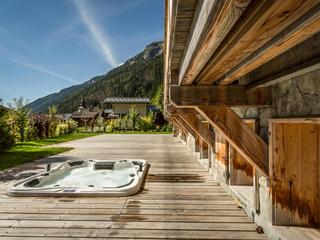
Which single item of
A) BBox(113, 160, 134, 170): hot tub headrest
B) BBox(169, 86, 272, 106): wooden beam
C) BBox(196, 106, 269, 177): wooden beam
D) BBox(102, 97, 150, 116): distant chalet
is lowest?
BBox(113, 160, 134, 170): hot tub headrest

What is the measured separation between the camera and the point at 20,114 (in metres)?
17.6

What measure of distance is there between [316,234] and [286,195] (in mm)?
428

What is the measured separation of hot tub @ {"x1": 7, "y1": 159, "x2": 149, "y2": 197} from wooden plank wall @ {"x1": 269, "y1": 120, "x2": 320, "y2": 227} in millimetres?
2799

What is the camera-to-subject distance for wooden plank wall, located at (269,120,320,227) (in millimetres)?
2803

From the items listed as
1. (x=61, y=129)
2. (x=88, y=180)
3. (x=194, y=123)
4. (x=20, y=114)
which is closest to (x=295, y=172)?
(x=194, y=123)

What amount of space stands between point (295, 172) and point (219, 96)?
3.87 feet

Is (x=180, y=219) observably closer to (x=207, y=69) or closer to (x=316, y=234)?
(x=316, y=234)

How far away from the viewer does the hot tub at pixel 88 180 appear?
4.95m

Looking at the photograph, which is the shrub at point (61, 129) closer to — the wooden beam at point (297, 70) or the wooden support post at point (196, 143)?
the wooden support post at point (196, 143)

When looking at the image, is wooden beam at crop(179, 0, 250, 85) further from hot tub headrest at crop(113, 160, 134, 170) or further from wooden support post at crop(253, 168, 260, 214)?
hot tub headrest at crop(113, 160, 134, 170)

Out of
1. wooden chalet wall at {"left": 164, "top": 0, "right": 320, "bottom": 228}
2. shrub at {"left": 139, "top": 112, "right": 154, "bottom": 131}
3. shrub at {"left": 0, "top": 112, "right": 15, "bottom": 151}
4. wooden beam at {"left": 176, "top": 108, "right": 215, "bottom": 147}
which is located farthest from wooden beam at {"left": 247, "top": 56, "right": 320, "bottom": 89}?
shrub at {"left": 139, "top": 112, "right": 154, "bottom": 131}

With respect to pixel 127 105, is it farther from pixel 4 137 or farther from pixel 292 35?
pixel 292 35

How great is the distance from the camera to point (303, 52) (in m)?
2.11

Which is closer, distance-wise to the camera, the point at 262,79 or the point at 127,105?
the point at 262,79
